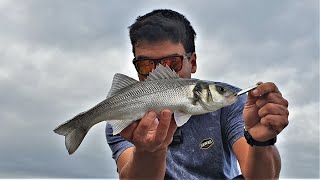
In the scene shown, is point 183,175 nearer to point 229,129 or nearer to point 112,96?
point 229,129

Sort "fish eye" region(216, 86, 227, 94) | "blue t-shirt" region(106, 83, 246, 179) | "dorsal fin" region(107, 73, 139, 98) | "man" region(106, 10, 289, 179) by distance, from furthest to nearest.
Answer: "blue t-shirt" region(106, 83, 246, 179), "dorsal fin" region(107, 73, 139, 98), "man" region(106, 10, 289, 179), "fish eye" region(216, 86, 227, 94)

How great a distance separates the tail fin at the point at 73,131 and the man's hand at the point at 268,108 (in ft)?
6.48

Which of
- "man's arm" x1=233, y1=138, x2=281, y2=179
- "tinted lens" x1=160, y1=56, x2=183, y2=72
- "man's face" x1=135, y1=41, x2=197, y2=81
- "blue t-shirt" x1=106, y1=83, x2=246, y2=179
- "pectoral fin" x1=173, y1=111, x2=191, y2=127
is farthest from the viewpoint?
"blue t-shirt" x1=106, y1=83, x2=246, y2=179

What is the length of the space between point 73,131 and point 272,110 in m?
2.38

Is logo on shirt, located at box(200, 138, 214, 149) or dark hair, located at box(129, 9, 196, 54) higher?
dark hair, located at box(129, 9, 196, 54)

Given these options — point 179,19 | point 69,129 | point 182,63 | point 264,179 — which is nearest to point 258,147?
point 264,179

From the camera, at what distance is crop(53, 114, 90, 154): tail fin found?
18.9 ft

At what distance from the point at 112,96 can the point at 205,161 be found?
218 cm

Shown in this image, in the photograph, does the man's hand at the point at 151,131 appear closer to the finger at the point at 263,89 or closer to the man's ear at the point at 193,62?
the finger at the point at 263,89

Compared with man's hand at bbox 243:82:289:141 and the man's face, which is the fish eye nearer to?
man's hand at bbox 243:82:289:141

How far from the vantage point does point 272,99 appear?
494 centimetres

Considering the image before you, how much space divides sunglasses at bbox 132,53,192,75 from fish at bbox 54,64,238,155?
3.94 ft

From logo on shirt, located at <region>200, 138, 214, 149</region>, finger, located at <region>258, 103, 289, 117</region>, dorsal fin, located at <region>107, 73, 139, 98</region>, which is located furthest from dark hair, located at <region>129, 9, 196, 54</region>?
finger, located at <region>258, 103, 289, 117</region>

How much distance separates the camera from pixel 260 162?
238 inches
